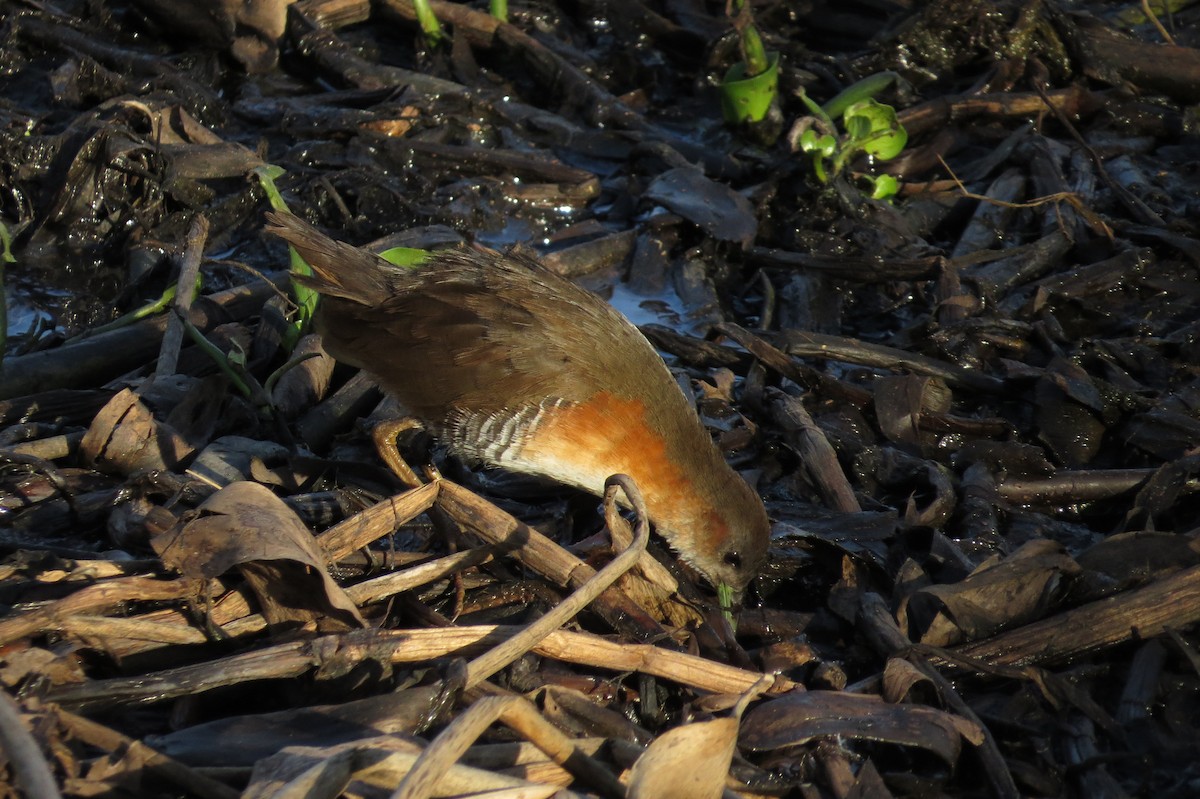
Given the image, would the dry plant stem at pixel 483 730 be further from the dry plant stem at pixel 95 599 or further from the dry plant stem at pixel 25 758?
the dry plant stem at pixel 95 599

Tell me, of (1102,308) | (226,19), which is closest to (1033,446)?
(1102,308)

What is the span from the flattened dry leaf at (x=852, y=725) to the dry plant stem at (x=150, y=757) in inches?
55.2

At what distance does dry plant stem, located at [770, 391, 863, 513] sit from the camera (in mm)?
4320

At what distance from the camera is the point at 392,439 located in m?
4.23

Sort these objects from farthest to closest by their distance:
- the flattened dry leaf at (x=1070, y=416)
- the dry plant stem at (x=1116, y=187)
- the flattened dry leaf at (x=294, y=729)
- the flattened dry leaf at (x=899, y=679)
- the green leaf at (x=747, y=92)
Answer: the green leaf at (x=747, y=92) → the dry plant stem at (x=1116, y=187) → the flattened dry leaf at (x=1070, y=416) → the flattened dry leaf at (x=899, y=679) → the flattened dry leaf at (x=294, y=729)

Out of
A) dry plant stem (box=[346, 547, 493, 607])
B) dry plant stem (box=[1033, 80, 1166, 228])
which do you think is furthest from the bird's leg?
dry plant stem (box=[1033, 80, 1166, 228])

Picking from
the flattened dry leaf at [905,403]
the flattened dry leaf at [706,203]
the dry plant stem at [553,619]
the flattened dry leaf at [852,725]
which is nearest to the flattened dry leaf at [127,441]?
the dry plant stem at [553,619]

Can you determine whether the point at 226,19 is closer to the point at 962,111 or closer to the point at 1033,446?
the point at 962,111

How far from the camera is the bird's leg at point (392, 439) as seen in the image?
165 inches

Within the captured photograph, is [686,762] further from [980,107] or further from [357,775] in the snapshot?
[980,107]

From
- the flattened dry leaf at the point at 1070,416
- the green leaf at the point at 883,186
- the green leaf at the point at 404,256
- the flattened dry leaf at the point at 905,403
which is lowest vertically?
the flattened dry leaf at the point at 1070,416

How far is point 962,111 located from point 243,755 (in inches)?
220

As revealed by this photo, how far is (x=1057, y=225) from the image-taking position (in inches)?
237

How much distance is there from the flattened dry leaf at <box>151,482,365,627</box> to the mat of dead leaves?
0.01 metres
